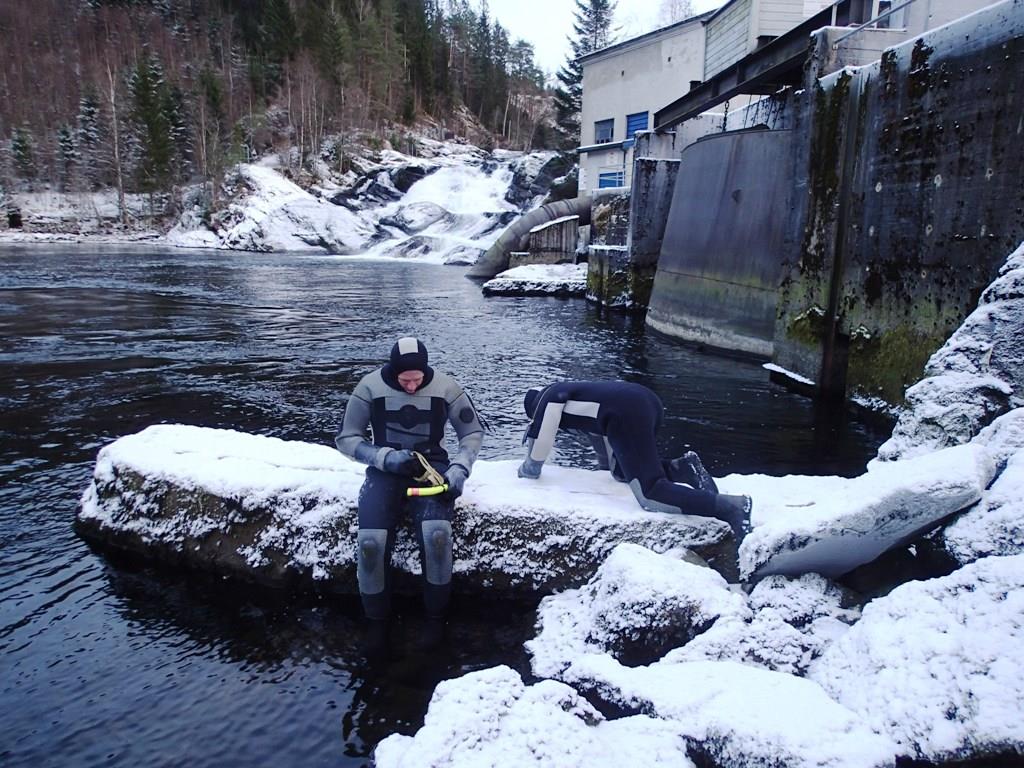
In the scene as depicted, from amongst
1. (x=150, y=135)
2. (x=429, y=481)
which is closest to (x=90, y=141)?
(x=150, y=135)

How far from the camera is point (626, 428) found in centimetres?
475

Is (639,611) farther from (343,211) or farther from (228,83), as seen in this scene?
(228,83)

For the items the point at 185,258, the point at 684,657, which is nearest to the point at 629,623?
the point at 684,657

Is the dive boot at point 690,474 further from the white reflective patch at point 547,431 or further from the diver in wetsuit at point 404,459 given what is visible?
the diver in wetsuit at point 404,459

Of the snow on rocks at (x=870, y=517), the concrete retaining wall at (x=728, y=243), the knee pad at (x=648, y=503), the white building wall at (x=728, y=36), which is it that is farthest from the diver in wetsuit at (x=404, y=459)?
the white building wall at (x=728, y=36)

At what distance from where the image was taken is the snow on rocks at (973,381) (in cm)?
512

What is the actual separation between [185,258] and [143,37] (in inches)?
2283

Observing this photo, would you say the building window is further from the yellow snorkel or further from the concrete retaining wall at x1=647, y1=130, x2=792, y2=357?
the yellow snorkel

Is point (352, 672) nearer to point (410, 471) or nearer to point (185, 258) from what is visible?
point (410, 471)

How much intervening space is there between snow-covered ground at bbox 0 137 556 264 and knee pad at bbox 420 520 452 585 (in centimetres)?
3871

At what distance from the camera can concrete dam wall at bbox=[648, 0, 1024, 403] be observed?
7.03 meters

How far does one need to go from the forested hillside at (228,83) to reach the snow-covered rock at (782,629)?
61989 millimetres

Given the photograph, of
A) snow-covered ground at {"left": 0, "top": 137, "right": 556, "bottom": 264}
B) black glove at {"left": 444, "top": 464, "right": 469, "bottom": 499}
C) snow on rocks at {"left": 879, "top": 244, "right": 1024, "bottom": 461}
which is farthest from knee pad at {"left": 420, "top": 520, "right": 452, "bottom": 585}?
snow-covered ground at {"left": 0, "top": 137, "right": 556, "bottom": 264}

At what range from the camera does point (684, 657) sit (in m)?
3.46
